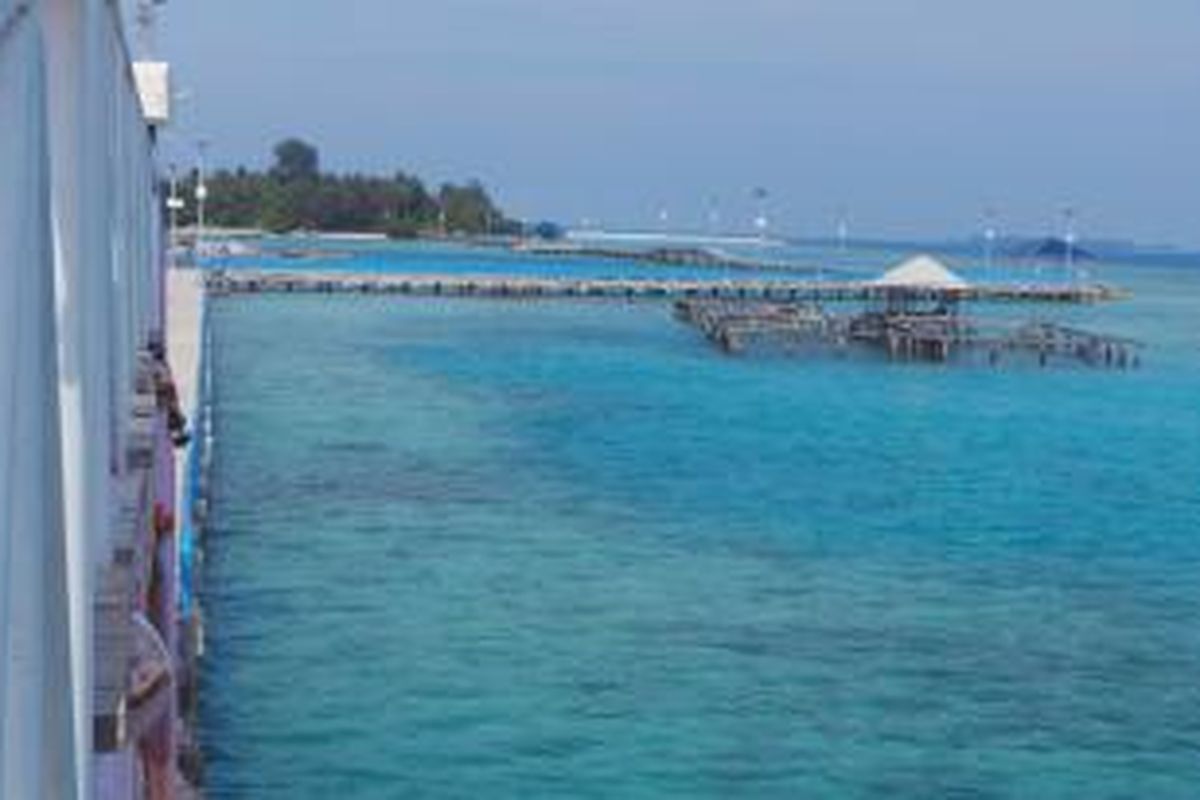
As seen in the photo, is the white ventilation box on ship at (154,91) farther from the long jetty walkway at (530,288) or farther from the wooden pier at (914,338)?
the long jetty walkway at (530,288)

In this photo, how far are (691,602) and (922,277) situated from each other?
2308 inches

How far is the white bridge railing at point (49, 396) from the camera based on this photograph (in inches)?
113

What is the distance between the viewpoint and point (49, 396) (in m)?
3.40

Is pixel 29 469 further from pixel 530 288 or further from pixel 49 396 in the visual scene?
pixel 530 288

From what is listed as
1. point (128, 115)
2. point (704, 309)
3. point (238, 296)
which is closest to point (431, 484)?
point (128, 115)

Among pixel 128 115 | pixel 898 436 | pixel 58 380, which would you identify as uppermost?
pixel 128 115

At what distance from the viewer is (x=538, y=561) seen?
29.8 meters

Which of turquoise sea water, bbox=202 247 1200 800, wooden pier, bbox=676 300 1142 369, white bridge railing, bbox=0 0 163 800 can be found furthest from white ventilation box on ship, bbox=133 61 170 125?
wooden pier, bbox=676 300 1142 369

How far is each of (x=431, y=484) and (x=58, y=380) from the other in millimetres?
34346

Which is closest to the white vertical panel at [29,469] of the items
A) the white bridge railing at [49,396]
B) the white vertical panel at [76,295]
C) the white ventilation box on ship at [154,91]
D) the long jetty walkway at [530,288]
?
the white bridge railing at [49,396]

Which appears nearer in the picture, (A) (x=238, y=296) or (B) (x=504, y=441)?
(B) (x=504, y=441)

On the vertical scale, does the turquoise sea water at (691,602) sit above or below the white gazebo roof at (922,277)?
below

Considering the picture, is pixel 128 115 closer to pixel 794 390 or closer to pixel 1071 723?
pixel 1071 723

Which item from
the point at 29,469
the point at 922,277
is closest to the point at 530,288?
the point at 922,277
